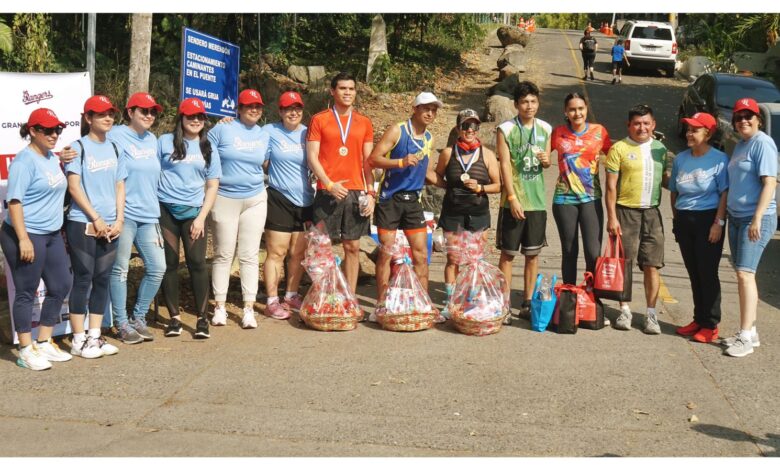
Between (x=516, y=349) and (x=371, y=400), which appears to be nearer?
(x=371, y=400)

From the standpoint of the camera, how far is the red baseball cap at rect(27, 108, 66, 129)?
661cm

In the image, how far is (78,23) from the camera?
24734mm

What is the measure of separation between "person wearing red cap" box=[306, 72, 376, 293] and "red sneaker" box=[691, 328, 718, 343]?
9.44 ft

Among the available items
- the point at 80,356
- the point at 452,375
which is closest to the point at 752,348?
the point at 452,375

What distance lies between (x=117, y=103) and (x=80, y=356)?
1346 cm

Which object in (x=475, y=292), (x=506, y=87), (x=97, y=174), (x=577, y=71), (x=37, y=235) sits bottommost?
(x=475, y=292)

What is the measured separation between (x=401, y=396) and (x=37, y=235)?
2.85 meters

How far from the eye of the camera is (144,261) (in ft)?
24.7

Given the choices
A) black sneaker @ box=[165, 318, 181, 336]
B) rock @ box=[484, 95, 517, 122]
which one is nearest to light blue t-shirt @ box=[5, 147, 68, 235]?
black sneaker @ box=[165, 318, 181, 336]

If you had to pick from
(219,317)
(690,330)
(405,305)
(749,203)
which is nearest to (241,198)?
(219,317)

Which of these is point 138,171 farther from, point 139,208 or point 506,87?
point 506,87

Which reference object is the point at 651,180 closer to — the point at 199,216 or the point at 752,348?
the point at 752,348

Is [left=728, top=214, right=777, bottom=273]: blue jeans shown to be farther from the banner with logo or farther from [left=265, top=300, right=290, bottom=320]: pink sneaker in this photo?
the banner with logo

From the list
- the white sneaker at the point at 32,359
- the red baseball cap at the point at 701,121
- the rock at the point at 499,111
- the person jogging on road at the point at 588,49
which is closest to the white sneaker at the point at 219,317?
the white sneaker at the point at 32,359
